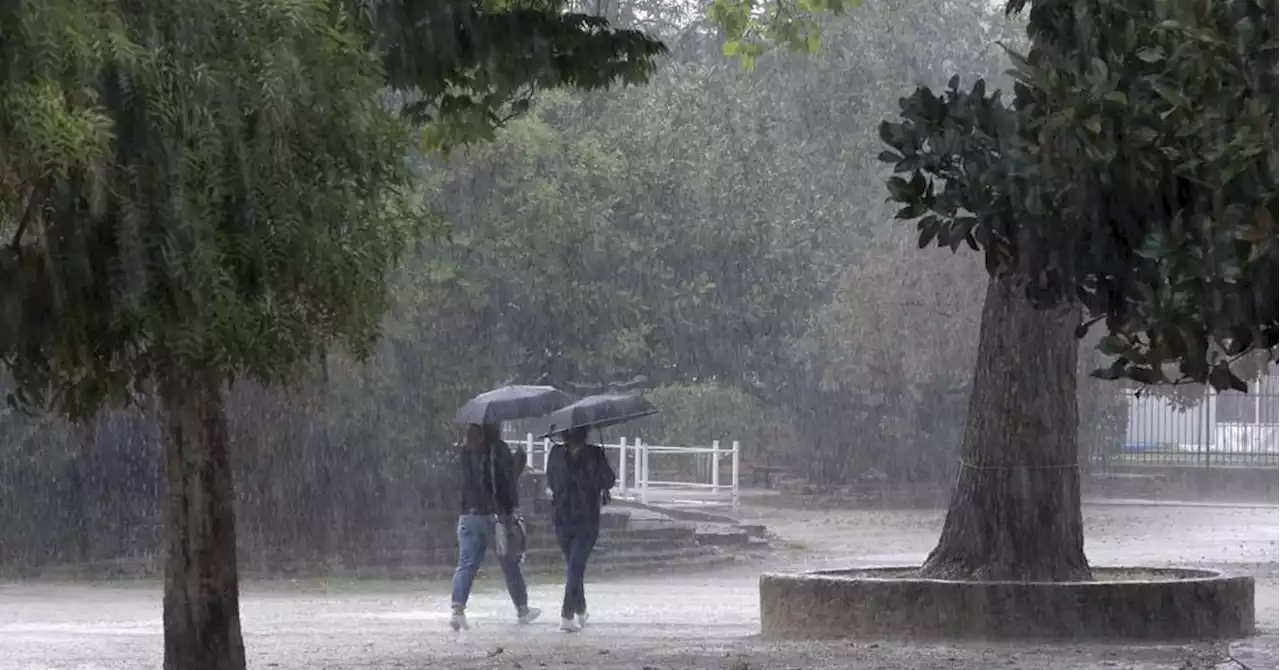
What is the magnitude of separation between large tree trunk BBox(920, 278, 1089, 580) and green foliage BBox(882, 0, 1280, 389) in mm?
7480

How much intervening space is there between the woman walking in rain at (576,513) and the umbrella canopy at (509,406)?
3.37 feet

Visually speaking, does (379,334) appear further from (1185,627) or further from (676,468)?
(676,468)

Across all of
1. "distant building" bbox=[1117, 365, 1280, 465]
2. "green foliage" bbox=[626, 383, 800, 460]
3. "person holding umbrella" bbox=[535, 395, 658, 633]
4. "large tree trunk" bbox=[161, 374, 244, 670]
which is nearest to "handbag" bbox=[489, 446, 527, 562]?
"person holding umbrella" bbox=[535, 395, 658, 633]

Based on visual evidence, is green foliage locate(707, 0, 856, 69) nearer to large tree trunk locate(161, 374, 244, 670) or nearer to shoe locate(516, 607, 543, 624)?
shoe locate(516, 607, 543, 624)

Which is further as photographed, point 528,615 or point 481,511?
point 528,615

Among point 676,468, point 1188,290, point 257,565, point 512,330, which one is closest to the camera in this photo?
point 1188,290

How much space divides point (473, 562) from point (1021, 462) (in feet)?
14.9

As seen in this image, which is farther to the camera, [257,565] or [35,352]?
[257,565]

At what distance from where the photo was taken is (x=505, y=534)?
56.5ft

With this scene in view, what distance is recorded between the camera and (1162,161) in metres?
6.88

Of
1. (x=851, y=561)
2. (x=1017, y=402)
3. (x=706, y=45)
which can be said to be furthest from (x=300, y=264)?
(x=706, y=45)

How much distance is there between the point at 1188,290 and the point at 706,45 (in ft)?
146

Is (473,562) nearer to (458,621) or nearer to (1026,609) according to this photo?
(458,621)

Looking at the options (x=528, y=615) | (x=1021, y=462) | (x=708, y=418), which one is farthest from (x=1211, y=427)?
(x=1021, y=462)
